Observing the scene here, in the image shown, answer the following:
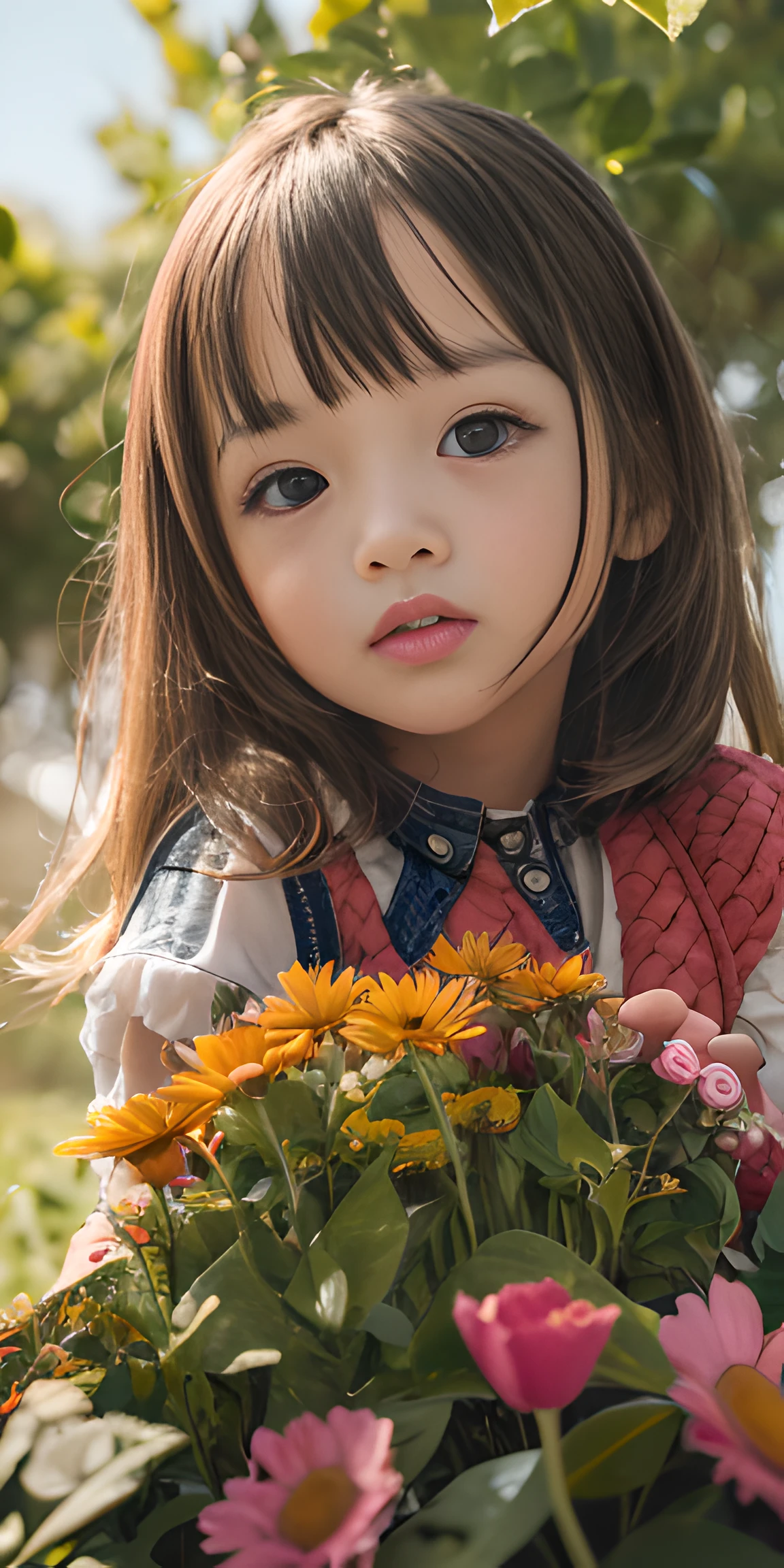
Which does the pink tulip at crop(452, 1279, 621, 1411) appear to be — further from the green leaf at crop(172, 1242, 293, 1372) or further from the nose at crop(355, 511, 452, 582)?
the nose at crop(355, 511, 452, 582)

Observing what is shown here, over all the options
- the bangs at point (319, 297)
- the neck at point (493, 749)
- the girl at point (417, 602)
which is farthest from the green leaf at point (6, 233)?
the neck at point (493, 749)

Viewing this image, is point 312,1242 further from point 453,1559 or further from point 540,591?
point 540,591

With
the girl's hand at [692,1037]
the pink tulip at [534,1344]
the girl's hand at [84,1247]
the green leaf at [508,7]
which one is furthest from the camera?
the green leaf at [508,7]

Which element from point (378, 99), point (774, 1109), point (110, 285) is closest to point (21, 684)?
point (110, 285)

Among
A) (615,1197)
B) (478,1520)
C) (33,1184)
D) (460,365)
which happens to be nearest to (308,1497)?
(478,1520)

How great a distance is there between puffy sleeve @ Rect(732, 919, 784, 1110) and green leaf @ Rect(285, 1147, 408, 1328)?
0.46 m

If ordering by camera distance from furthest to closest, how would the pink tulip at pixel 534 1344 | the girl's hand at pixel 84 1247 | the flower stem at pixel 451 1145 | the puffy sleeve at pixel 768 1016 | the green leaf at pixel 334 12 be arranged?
the green leaf at pixel 334 12 → the puffy sleeve at pixel 768 1016 → the girl's hand at pixel 84 1247 → the flower stem at pixel 451 1145 → the pink tulip at pixel 534 1344

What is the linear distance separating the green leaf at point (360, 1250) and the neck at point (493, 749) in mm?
505

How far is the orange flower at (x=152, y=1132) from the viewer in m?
0.33

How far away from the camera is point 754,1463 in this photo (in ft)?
0.83

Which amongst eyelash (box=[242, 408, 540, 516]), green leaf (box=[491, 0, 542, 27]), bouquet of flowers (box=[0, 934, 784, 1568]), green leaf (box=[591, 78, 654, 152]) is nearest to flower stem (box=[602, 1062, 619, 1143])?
bouquet of flowers (box=[0, 934, 784, 1568])

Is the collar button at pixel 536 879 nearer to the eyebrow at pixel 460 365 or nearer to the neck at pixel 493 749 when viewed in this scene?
the neck at pixel 493 749

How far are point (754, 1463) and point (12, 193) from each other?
121 cm

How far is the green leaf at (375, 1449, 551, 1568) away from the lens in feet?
0.83
